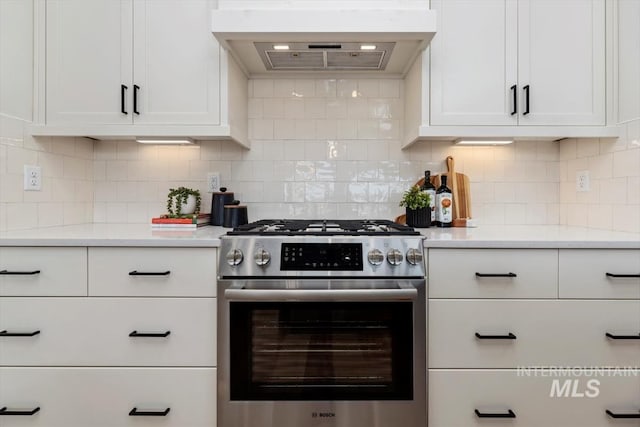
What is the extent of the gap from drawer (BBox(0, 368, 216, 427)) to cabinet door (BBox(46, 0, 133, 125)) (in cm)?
115

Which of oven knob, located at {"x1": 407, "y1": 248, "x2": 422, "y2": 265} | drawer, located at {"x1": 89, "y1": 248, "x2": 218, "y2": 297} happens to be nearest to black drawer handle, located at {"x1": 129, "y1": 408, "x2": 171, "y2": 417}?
drawer, located at {"x1": 89, "y1": 248, "x2": 218, "y2": 297}

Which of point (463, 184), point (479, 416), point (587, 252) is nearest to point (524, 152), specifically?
point (463, 184)

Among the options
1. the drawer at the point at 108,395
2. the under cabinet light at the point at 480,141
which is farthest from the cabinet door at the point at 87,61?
the under cabinet light at the point at 480,141

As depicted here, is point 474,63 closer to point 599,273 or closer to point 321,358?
point 599,273

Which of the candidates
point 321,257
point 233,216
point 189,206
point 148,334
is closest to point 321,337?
point 321,257

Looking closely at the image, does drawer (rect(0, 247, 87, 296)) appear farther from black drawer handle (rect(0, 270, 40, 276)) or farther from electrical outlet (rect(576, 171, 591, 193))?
electrical outlet (rect(576, 171, 591, 193))

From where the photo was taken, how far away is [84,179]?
2342 mm

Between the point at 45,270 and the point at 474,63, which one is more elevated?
the point at 474,63

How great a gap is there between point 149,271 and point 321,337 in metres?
0.72

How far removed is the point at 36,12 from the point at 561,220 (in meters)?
2.93

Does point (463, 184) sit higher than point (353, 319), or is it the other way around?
point (463, 184)

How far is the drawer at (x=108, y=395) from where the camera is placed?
1621 mm

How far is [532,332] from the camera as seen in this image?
1625mm

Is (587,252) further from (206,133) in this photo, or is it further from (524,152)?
(206,133)
